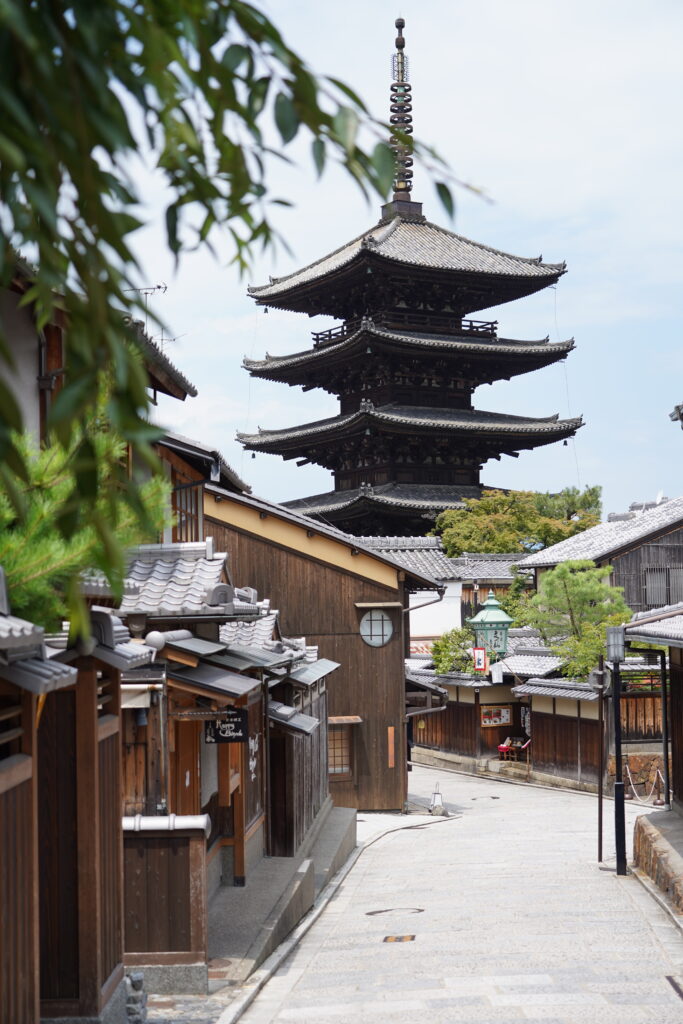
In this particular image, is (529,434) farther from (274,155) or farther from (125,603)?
(274,155)

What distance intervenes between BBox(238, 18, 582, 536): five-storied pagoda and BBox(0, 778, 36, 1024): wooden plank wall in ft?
114

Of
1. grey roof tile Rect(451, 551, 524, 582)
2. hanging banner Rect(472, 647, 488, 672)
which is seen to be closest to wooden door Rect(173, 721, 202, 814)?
hanging banner Rect(472, 647, 488, 672)

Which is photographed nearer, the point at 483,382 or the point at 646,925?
the point at 646,925

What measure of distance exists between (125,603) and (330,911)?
6.19m

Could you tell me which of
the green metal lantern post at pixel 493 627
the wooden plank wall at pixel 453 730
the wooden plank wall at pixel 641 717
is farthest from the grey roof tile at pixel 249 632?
the wooden plank wall at pixel 453 730

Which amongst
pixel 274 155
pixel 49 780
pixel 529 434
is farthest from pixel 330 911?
pixel 529 434

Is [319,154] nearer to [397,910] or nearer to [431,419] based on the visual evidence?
[397,910]

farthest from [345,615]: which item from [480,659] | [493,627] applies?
[480,659]

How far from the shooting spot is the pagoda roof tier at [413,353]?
4128 centimetres

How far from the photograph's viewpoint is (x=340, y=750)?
26.3m

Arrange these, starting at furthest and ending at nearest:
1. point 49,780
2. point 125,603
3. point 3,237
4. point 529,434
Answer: point 529,434
point 125,603
point 49,780
point 3,237

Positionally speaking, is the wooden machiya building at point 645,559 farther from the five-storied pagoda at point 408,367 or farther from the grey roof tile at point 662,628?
the grey roof tile at point 662,628

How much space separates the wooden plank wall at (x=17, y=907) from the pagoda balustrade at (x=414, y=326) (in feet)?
121

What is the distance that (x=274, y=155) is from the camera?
8.30 feet
